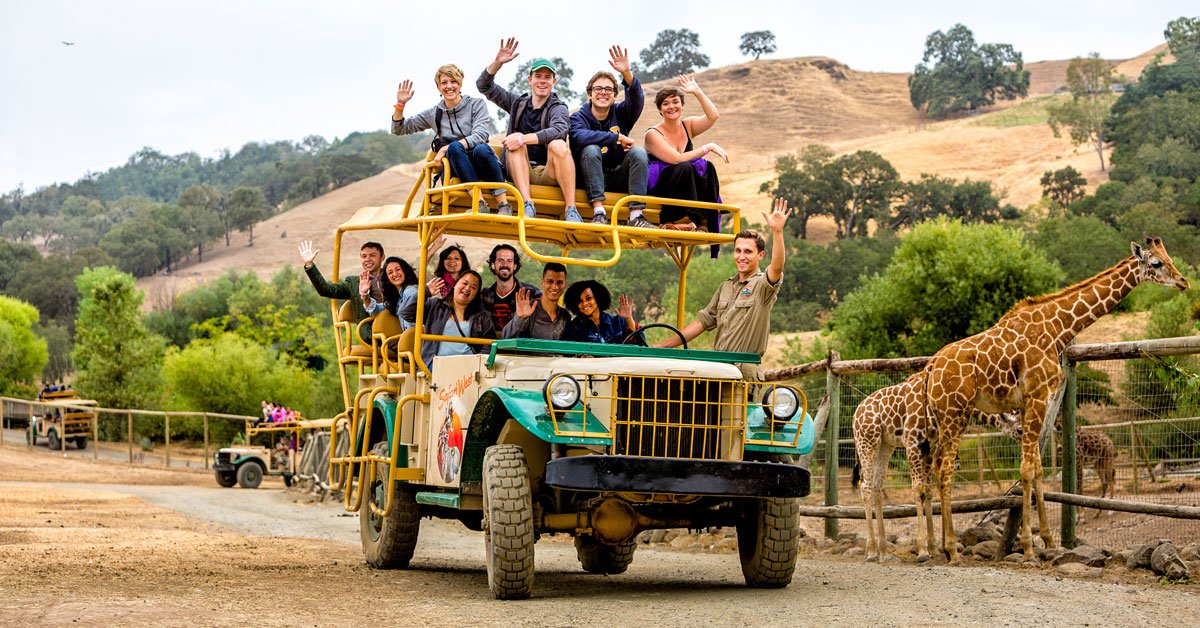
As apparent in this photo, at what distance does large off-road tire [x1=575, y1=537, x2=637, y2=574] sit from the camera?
1245 centimetres

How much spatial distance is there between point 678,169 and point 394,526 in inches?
150

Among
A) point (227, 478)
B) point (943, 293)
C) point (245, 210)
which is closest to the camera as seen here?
point (227, 478)

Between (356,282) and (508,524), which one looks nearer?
(508,524)

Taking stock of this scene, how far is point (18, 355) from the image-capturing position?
71.4 metres

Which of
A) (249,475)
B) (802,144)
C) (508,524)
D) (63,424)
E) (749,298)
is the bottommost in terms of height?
(249,475)

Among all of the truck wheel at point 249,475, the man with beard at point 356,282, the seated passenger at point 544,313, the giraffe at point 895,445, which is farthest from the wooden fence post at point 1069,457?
the truck wheel at point 249,475

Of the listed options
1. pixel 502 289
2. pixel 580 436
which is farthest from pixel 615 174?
pixel 580 436

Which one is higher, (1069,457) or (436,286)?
(436,286)

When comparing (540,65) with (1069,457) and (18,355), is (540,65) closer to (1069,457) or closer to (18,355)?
(1069,457)

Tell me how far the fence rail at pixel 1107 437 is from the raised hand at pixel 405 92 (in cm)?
512

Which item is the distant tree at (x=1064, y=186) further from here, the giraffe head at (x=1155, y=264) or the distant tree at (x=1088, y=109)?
the giraffe head at (x=1155, y=264)

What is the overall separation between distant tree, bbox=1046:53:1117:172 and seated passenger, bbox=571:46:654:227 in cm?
10059

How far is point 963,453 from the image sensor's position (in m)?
16.5

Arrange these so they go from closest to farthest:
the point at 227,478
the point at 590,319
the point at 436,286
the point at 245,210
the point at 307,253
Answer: the point at 590,319
the point at 436,286
the point at 307,253
the point at 227,478
the point at 245,210
